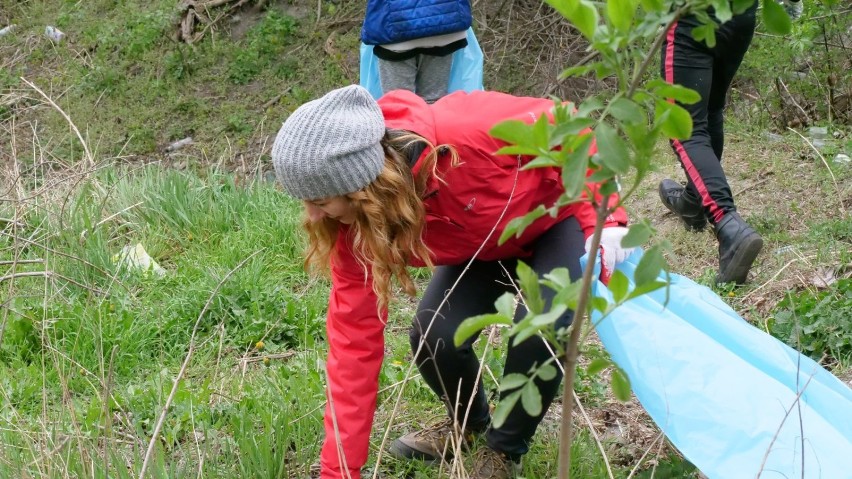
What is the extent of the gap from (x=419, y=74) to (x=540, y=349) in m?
2.33

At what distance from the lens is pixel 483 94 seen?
7.42ft

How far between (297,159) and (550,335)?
3.70 ft

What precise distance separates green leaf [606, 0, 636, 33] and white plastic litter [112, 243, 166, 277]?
11.6 ft

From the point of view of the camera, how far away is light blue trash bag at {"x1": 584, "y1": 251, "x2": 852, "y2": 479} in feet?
6.03

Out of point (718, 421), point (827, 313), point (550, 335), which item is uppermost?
point (550, 335)

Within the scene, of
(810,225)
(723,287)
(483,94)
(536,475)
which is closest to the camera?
(483,94)

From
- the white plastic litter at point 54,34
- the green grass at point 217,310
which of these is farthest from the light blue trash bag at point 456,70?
the white plastic litter at point 54,34

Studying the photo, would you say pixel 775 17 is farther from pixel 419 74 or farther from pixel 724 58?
pixel 419 74

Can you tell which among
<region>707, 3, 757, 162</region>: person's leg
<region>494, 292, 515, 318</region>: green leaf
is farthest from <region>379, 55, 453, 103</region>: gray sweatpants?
<region>494, 292, 515, 318</region>: green leaf

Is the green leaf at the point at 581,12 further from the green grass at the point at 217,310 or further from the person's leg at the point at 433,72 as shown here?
the person's leg at the point at 433,72

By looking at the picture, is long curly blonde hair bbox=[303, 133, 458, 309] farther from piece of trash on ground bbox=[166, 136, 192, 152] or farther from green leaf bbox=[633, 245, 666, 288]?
piece of trash on ground bbox=[166, 136, 192, 152]

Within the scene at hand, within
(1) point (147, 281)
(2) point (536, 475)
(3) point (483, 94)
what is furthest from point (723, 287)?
(1) point (147, 281)

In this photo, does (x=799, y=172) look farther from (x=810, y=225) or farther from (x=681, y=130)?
(x=681, y=130)

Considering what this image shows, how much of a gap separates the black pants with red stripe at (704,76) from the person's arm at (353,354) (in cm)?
169
